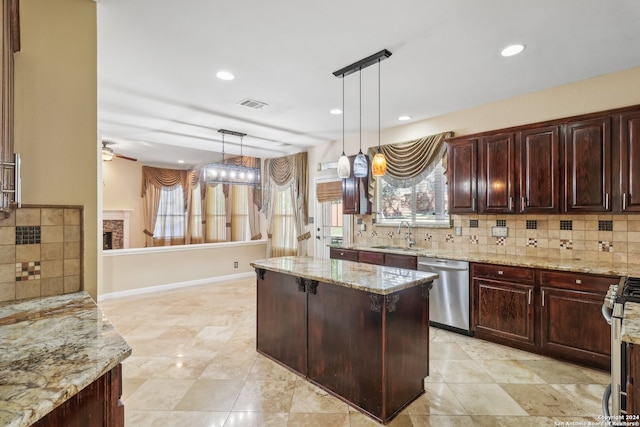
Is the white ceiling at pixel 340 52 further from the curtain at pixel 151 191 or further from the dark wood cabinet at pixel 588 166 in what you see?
the curtain at pixel 151 191

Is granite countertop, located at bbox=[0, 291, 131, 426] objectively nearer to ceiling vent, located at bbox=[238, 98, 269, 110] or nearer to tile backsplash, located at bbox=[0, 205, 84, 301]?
tile backsplash, located at bbox=[0, 205, 84, 301]

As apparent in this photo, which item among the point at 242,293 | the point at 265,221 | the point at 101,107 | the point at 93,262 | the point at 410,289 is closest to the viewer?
the point at 93,262

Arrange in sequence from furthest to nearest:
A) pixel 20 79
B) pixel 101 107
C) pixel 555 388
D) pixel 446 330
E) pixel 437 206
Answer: pixel 437 206, pixel 101 107, pixel 446 330, pixel 555 388, pixel 20 79

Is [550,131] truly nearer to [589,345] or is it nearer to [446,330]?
[589,345]

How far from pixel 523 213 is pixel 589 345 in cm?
133

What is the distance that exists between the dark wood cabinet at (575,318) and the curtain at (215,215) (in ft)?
23.4

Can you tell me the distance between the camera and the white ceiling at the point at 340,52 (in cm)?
213

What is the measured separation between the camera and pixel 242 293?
540 centimetres

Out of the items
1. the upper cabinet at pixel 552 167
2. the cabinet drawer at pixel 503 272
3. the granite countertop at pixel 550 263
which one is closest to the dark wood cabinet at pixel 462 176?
the upper cabinet at pixel 552 167

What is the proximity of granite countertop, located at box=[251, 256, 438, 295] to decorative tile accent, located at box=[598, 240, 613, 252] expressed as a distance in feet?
6.83

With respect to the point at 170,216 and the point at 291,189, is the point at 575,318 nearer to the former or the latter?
the point at 291,189

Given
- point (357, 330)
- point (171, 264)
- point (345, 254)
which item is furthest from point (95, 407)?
point (171, 264)

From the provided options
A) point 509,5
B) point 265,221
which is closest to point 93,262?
point 509,5

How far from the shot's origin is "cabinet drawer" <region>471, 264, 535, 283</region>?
121 inches
